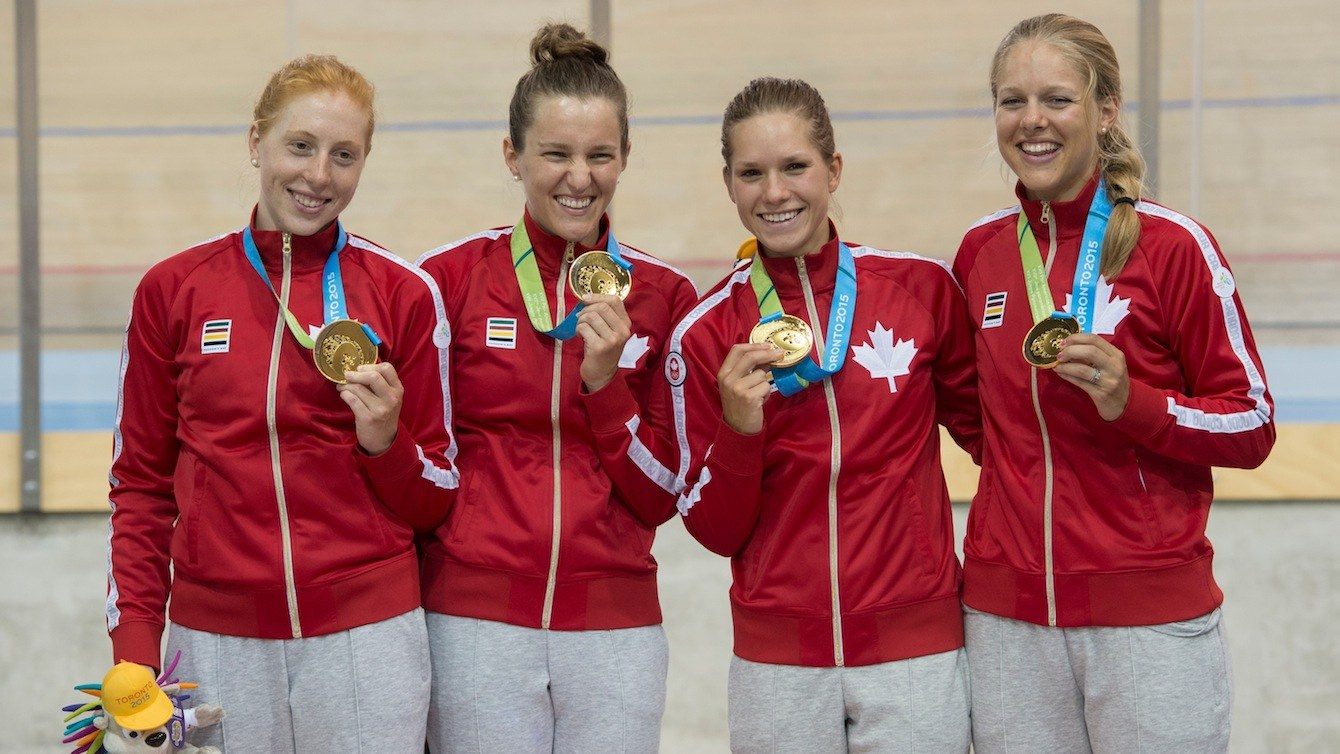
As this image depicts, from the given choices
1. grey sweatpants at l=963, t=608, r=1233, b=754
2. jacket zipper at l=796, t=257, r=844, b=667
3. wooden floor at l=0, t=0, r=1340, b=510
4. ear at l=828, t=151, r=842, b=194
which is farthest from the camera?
wooden floor at l=0, t=0, r=1340, b=510

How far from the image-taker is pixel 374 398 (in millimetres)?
2602

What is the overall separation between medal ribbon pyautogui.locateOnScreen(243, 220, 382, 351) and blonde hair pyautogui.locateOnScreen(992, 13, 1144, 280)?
153cm

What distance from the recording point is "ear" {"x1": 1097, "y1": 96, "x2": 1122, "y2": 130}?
279 cm

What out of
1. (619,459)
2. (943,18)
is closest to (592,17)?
(943,18)

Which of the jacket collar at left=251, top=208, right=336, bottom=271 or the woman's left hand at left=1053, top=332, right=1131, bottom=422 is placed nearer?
the woman's left hand at left=1053, top=332, right=1131, bottom=422

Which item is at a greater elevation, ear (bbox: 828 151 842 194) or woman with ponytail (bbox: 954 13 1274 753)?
ear (bbox: 828 151 842 194)

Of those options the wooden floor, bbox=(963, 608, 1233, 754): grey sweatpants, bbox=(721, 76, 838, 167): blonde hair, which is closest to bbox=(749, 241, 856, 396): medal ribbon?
bbox=(721, 76, 838, 167): blonde hair

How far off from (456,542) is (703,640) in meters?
2.38

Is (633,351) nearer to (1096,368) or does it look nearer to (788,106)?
(788,106)

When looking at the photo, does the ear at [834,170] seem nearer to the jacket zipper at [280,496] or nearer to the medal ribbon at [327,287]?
the medal ribbon at [327,287]

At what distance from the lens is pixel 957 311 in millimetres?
2910

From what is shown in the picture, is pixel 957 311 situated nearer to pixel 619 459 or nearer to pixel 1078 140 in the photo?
pixel 1078 140

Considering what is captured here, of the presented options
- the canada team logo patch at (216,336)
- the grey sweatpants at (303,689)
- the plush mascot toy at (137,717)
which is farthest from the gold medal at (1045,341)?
the plush mascot toy at (137,717)

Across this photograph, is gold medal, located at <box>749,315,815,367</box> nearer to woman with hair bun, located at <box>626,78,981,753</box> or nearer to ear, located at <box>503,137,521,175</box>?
woman with hair bun, located at <box>626,78,981,753</box>
